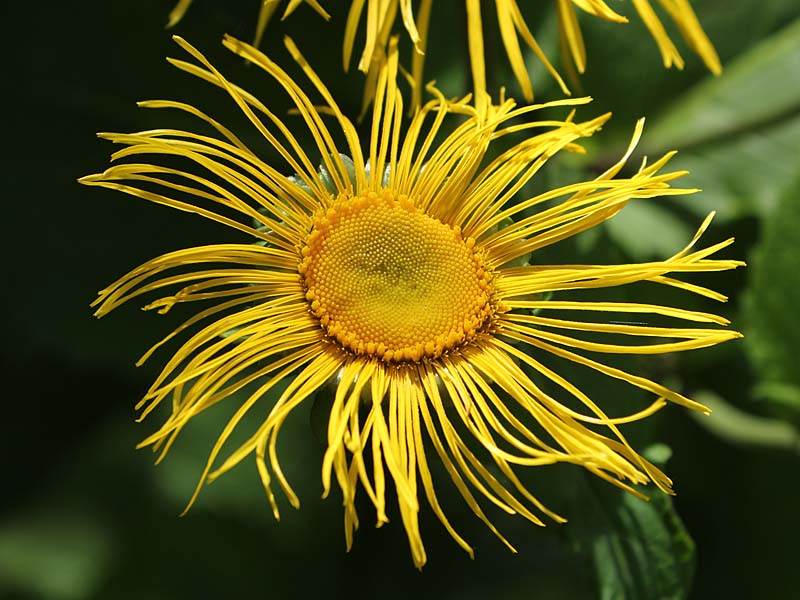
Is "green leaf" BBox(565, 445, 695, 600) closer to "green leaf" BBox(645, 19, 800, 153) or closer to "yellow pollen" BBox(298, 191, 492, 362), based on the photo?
"yellow pollen" BBox(298, 191, 492, 362)

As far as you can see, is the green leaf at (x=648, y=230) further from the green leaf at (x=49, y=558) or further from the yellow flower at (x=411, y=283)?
the green leaf at (x=49, y=558)

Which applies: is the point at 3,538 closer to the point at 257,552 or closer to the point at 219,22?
the point at 257,552

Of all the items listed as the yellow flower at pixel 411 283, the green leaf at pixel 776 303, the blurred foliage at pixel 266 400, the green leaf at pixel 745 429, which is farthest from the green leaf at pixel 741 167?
the yellow flower at pixel 411 283

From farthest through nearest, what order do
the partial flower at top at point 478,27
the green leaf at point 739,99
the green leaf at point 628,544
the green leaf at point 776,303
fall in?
the green leaf at point 739,99 < the green leaf at point 776,303 < the green leaf at point 628,544 < the partial flower at top at point 478,27

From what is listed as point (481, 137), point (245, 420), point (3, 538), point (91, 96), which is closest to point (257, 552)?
point (245, 420)

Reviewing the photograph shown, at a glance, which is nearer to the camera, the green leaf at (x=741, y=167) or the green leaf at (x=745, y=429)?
the green leaf at (x=745, y=429)

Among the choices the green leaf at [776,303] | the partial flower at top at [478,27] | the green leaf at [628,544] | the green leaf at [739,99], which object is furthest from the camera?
the green leaf at [739,99]

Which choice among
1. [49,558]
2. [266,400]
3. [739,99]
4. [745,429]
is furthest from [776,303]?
[49,558]

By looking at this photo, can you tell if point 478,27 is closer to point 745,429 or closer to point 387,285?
point 387,285
